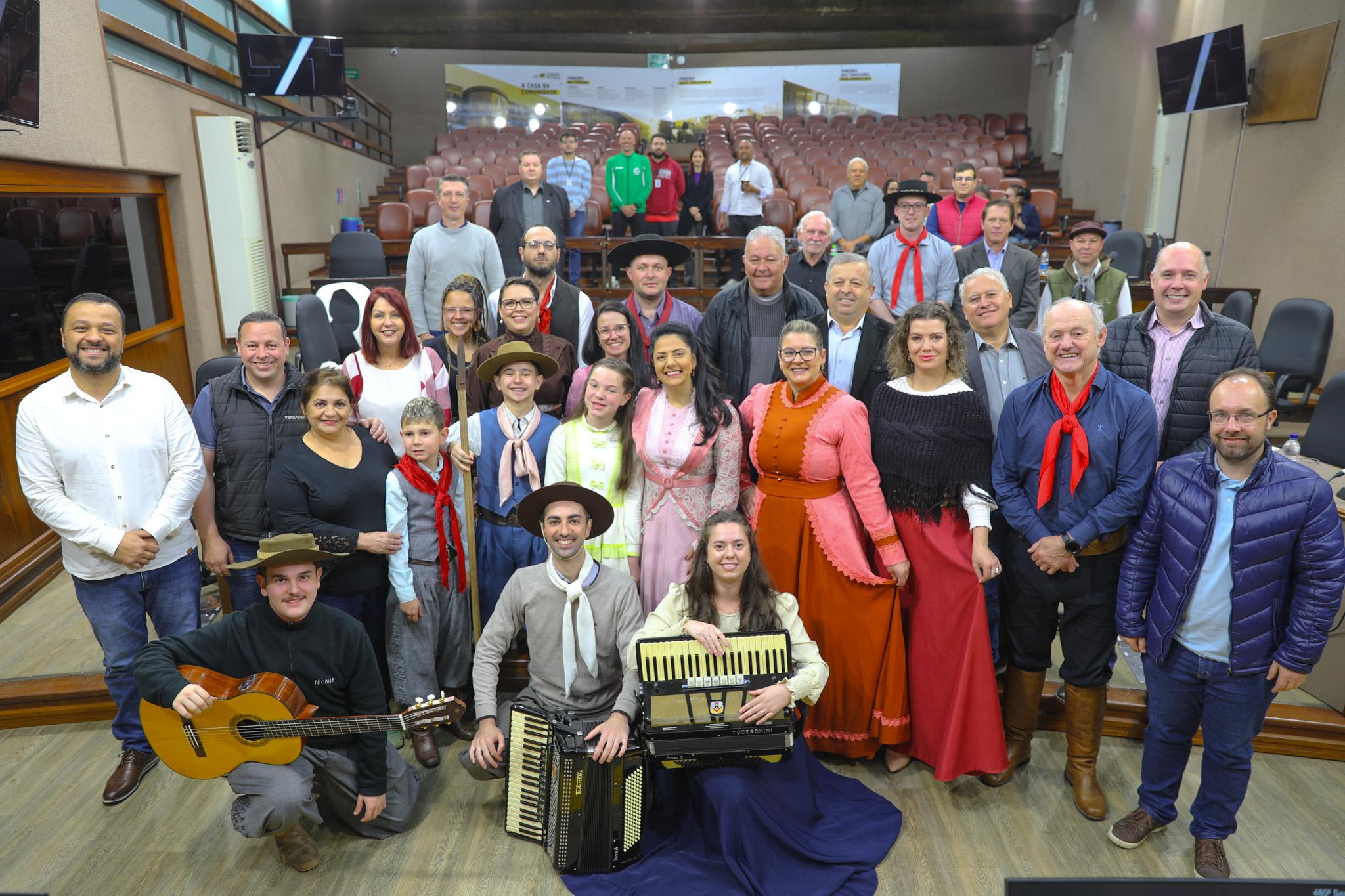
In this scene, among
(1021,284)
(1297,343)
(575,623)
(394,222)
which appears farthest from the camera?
(394,222)

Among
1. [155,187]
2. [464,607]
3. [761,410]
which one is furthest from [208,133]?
[761,410]

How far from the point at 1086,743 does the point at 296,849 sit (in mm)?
2486

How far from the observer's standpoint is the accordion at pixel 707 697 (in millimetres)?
2533

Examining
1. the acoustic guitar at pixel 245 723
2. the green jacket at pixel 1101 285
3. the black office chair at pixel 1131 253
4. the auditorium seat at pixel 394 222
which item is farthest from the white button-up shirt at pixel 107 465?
the black office chair at pixel 1131 253

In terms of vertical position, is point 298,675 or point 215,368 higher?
point 215,368

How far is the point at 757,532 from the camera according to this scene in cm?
303

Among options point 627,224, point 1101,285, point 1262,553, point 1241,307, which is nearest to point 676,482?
point 1262,553

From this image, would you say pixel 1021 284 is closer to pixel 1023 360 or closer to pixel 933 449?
pixel 1023 360

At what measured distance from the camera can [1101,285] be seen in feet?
14.8

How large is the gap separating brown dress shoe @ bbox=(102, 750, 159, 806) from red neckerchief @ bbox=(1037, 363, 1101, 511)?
309cm

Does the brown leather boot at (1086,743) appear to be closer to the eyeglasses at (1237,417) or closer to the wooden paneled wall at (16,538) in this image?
the eyeglasses at (1237,417)

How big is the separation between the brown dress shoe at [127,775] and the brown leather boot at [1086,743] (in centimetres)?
310

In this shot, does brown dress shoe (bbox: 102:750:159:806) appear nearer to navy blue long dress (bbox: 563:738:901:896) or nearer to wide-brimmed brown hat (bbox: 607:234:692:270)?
navy blue long dress (bbox: 563:738:901:896)

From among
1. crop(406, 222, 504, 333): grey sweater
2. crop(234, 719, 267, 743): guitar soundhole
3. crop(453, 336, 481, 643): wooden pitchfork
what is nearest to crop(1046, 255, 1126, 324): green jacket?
crop(406, 222, 504, 333): grey sweater
